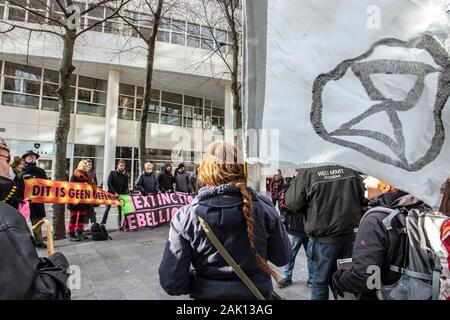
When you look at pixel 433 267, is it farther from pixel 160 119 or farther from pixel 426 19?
pixel 160 119

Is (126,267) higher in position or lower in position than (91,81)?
lower

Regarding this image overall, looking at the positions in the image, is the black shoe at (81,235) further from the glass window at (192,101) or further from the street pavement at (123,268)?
the glass window at (192,101)

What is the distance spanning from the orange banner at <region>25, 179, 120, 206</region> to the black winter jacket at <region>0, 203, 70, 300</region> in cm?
523

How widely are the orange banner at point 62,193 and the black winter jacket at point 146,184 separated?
1071mm

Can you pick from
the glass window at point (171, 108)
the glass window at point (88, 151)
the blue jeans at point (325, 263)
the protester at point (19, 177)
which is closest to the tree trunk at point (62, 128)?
the protester at point (19, 177)

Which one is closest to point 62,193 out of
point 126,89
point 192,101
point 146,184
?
point 146,184

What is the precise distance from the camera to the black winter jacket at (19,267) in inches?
55.2

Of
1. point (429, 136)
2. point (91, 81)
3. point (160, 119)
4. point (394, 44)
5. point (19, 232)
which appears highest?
point (91, 81)

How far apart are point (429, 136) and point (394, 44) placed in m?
0.51

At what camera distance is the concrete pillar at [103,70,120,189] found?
727 inches

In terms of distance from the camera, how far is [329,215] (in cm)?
335

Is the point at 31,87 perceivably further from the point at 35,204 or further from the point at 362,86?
the point at 362,86

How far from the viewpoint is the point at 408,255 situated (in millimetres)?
1945

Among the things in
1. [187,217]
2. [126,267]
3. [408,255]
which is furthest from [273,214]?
[126,267]
